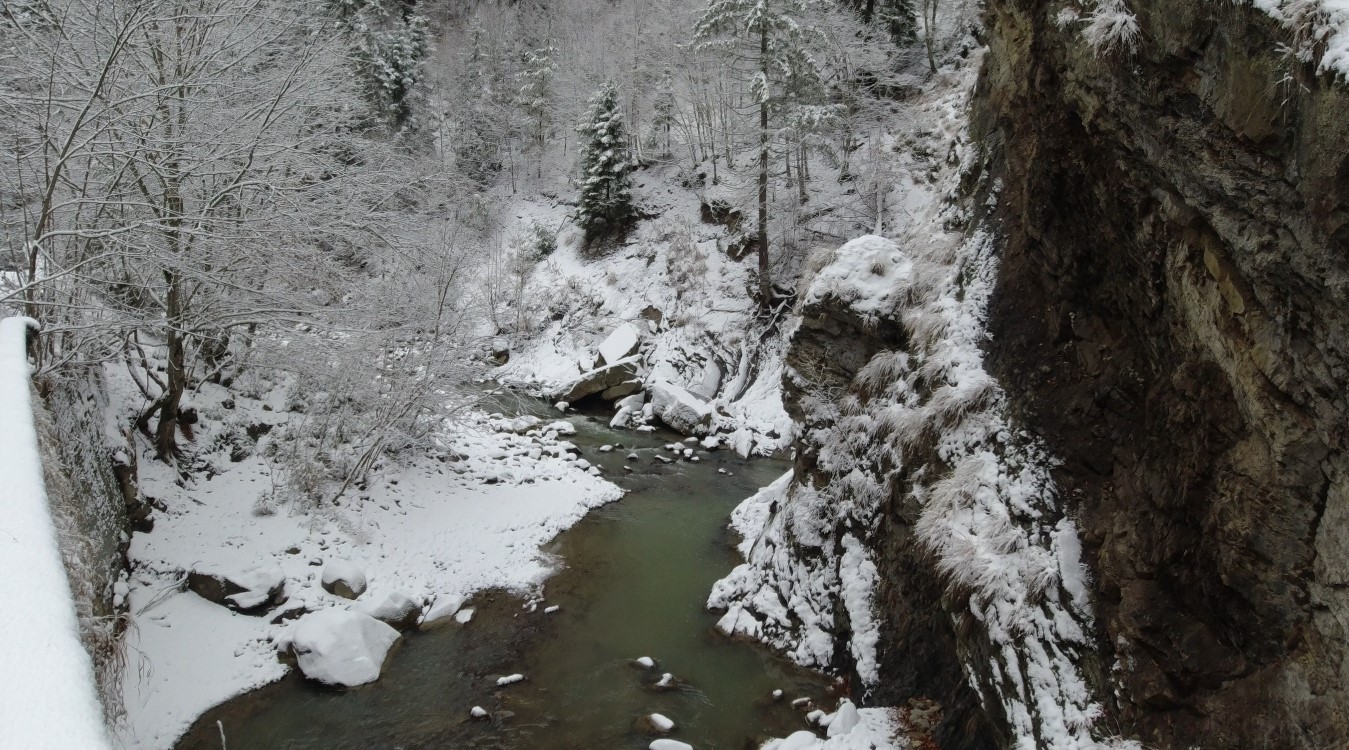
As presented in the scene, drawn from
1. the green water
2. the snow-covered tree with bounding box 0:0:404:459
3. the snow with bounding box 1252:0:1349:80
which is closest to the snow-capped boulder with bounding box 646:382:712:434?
the green water

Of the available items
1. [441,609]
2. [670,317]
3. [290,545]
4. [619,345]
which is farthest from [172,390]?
[670,317]

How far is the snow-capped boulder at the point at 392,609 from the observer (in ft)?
27.7

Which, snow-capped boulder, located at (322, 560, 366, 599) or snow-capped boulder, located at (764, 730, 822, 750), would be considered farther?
snow-capped boulder, located at (322, 560, 366, 599)

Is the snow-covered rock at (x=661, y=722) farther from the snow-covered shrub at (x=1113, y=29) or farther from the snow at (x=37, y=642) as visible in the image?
the snow-covered shrub at (x=1113, y=29)

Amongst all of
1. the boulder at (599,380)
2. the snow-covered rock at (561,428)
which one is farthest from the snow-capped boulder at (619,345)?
the snow-covered rock at (561,428)

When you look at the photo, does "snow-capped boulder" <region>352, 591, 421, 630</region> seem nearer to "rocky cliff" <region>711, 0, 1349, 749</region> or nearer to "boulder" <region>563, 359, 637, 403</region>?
"rocky cliff" <region>711, 0, 1349, 749</region>

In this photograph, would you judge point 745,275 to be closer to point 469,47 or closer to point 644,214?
point 644,214

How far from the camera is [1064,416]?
5.35 m

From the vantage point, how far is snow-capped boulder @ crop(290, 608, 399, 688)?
7.30 m

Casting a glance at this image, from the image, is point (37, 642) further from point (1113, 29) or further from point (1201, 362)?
point (1113, 29)

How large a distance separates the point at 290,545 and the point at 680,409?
28.5 feet

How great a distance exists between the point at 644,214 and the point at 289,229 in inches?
750

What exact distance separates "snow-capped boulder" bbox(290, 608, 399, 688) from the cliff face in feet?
23.6

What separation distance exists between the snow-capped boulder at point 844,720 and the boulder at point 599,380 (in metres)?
12.2
